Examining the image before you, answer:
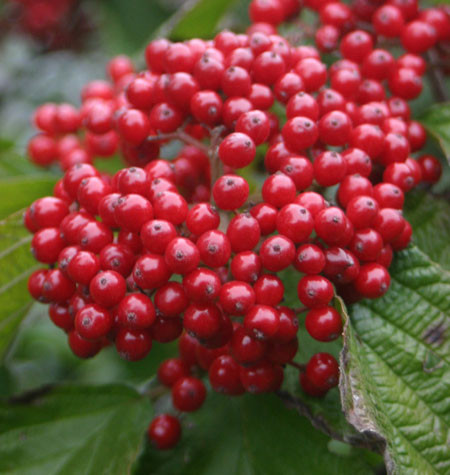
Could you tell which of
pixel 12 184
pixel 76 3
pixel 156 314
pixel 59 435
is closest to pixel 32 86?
pixel 76 3

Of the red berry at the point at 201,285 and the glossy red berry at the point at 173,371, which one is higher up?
the red berry at the point at 201,285

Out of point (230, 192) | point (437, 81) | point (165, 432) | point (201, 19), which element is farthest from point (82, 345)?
point (201, 19)

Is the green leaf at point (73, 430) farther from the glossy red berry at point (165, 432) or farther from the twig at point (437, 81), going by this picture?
the twig at point (437, 81)

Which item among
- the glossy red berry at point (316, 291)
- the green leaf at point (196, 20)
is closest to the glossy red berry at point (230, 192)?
the glossy red berry at point (316, 291)

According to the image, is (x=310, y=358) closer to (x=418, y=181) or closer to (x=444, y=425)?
(x=444, y=425)

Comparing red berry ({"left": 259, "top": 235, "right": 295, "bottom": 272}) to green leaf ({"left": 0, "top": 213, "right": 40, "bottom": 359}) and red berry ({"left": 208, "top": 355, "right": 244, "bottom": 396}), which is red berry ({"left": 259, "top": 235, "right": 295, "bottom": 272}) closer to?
red berry ({"left": 208, "top": 355, "right": 244, "bottom": 396})
